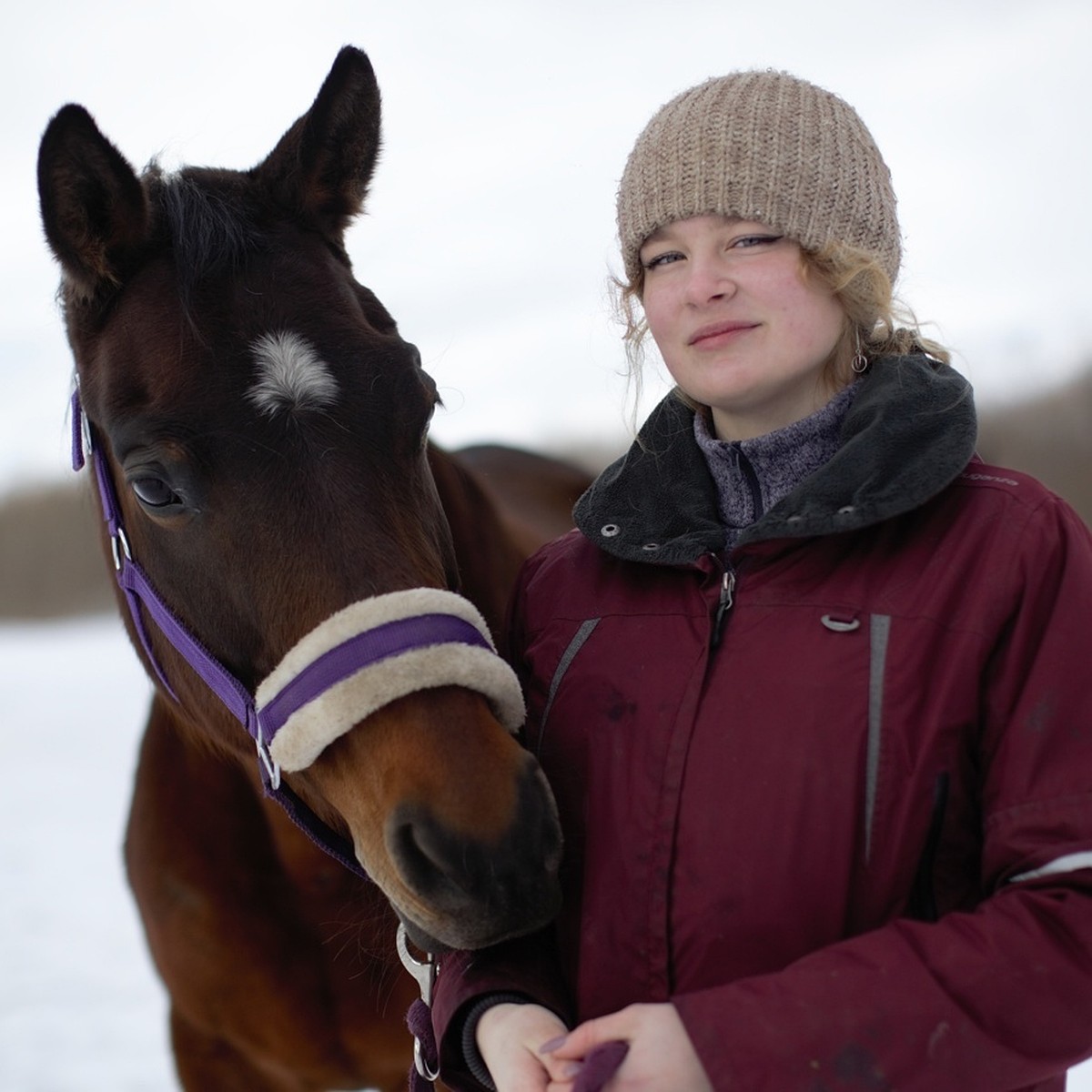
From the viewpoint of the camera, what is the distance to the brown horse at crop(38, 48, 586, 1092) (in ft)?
4.31

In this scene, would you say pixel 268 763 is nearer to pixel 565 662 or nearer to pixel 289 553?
pixel 289 553

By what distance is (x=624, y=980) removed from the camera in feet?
4.13

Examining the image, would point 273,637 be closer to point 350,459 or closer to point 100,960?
A: point 350,459

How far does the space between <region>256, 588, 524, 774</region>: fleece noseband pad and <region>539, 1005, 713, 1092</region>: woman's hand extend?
45 centimetres

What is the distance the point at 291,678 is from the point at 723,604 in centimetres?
60

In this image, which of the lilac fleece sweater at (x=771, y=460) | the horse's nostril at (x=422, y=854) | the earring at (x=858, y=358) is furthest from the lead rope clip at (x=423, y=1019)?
the earring at (x=858, y=358)

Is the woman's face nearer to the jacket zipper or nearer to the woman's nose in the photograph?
the woman's nose

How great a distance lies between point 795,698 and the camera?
3.98ft

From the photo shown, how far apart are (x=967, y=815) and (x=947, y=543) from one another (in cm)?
31

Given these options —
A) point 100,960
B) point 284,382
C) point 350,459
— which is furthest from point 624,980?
point 100,960

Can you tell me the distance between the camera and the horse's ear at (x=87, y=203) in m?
1.69

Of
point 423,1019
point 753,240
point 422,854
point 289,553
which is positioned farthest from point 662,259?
point 423,1019

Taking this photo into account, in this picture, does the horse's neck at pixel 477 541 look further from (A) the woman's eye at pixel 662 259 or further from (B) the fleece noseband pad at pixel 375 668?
(A) the woman's eye at pixel 662 259

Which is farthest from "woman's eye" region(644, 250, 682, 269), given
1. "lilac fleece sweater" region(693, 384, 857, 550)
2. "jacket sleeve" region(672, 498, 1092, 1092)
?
"jacket sleeve" region(672, 498, 1092, 1092)
